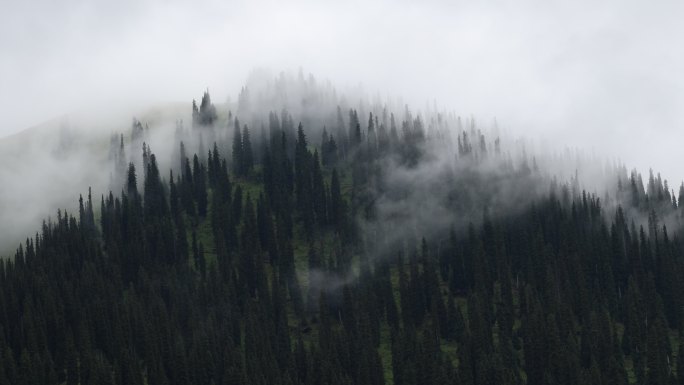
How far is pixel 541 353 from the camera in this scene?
193 m

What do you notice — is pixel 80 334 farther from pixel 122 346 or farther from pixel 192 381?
pixel 192 381

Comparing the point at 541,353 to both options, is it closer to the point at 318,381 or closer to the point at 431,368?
the point at 431,368

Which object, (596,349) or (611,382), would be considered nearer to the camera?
(611,382)

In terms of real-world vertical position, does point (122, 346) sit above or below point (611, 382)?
above

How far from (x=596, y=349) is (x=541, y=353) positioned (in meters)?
13.1

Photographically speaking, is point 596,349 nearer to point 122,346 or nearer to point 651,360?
point 651,360

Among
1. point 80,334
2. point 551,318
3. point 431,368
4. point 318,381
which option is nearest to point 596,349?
point 551,318

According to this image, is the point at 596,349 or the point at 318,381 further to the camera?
the point at 596,349

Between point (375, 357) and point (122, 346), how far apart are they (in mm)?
49740

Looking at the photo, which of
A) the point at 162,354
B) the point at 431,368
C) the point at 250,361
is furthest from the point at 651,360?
the point at 162,354

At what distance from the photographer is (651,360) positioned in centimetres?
18962

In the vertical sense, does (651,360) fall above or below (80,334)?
below

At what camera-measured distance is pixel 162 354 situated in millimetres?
192000

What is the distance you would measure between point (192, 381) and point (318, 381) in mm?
23725
